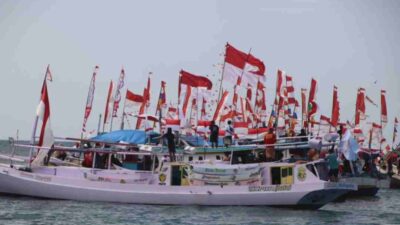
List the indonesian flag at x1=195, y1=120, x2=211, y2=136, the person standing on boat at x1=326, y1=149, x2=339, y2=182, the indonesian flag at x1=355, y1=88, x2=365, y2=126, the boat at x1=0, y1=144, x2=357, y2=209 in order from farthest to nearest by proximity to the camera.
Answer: the indonesian flag at x1=355, y1=88, x2=365, y2=126 → the indonesian flag at x1=195, y1=120, x2=211, y2=136 → the person standing on boat at x1=326, y1=149, x2=339, y2=182 → the boat at x1=0, y1=144, x2=357, y2=209

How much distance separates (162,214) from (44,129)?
11.1 metres

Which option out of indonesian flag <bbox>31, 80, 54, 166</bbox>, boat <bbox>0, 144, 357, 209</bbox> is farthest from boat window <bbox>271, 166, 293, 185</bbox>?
indonesian flag <bbox>31, 80, 54, 166</bbox>

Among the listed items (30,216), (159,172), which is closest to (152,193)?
(159,172)

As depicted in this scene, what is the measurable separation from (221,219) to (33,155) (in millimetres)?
15308

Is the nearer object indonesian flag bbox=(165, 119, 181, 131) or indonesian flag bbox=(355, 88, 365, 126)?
indonesian flag bbox=(165, 119, 181, 131)

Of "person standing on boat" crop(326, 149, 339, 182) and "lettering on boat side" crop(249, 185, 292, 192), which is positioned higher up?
"person standing on boat" crop(326, 149, 339, 182)

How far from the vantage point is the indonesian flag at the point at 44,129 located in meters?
49.9

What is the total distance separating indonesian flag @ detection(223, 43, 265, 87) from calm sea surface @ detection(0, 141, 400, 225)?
10.4 metres

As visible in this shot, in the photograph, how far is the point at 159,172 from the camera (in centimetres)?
4738

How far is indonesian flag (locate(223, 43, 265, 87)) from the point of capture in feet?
181

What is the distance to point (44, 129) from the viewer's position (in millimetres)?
50531

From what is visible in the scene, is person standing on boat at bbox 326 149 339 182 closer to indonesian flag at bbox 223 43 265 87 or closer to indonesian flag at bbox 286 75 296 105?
indonesian flag at bbox 223 43 265 87

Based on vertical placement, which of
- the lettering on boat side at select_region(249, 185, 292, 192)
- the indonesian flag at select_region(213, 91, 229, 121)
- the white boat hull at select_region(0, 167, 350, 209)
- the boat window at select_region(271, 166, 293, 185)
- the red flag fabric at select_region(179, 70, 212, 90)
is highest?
the red flag fabric at select_region(179, 70, 212, 90)

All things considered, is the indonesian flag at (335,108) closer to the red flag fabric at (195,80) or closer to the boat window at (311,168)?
the red flag fabric at (195,80)
